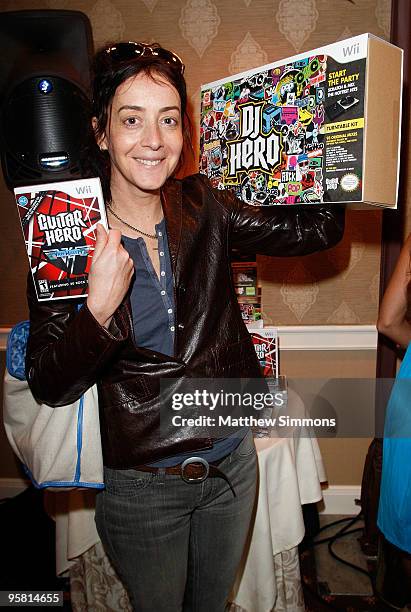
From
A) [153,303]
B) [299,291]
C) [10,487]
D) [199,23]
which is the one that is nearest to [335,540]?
[299,291]

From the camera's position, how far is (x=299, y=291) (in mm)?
1908

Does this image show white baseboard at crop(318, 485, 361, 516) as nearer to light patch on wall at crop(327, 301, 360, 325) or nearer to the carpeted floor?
the carpeted floor

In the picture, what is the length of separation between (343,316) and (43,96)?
1.32 m

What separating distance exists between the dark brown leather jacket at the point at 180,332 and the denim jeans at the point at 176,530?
0.07 m

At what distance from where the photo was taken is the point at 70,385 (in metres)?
0.78

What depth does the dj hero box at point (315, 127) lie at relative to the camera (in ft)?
2.69

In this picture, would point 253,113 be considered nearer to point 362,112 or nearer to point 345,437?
point 362,112

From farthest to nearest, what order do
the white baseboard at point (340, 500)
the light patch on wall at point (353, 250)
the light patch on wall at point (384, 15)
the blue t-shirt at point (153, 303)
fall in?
1. the white baseboard at point (340, 500)
2. the light patch on wall at point (353, 250)
3. the light patch on wall at point (384, 15)
4. the blue t-shirt at point (153, 303)

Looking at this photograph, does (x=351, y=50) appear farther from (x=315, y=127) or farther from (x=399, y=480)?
(x=399, y=480)

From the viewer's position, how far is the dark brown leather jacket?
772 mm

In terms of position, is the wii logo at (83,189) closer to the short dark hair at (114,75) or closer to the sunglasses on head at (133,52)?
the short dark hair at (114,75)

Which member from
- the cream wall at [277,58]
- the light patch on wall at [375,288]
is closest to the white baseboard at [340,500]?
the cream wall at [277,58]

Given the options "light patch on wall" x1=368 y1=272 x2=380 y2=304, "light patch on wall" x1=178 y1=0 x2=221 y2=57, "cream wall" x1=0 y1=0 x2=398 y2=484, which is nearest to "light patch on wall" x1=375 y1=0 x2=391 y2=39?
"cream wall" x1=0 y1=0 x2=398 y2=484

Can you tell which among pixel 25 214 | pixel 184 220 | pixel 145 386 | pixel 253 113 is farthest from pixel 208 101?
pixel 145 386
